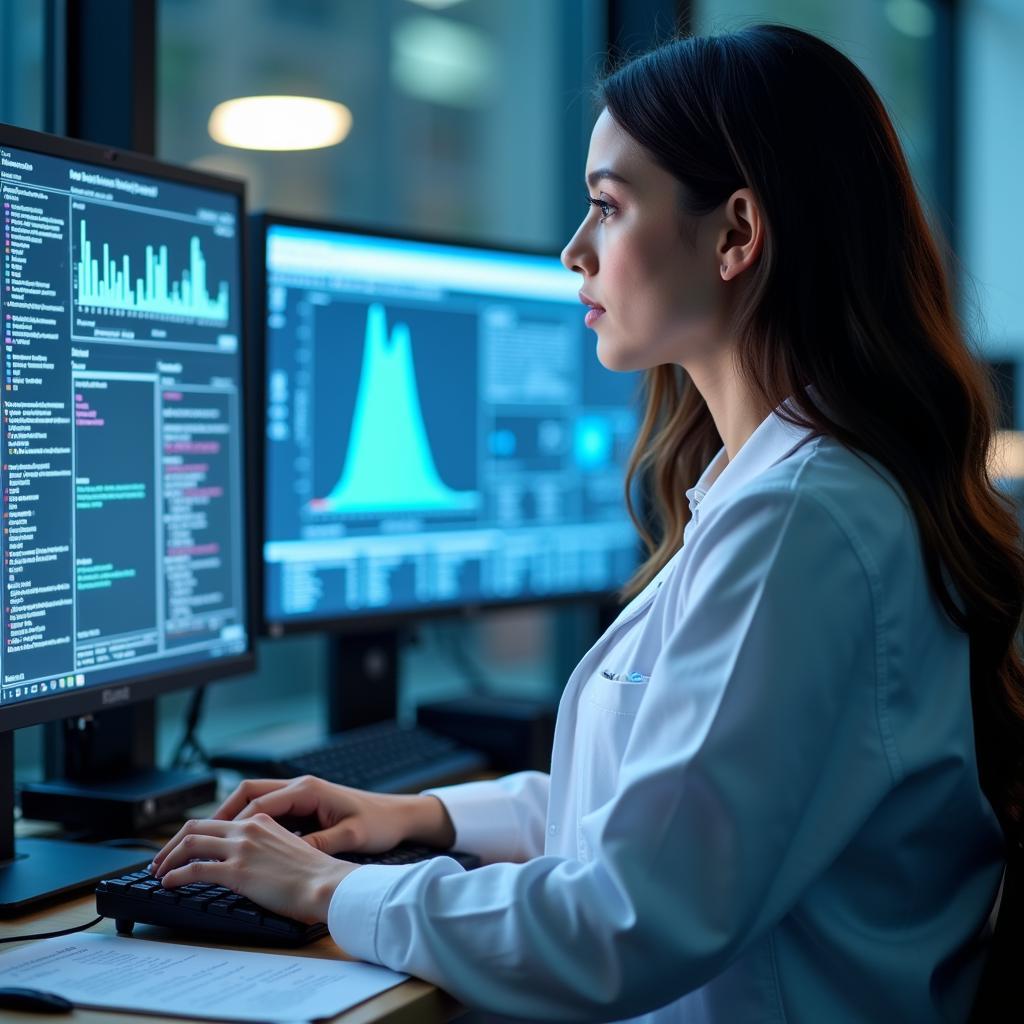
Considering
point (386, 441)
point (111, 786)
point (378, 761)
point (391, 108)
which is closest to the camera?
point (111, 786)

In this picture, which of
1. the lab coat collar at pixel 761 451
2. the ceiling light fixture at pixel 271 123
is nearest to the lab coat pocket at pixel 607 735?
the lab coat collar at pixel 761 451

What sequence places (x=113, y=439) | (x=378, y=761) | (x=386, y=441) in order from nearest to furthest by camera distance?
1. (x=113, y=439)
2. (x=378, y=761)
3. (x=386, y=441)

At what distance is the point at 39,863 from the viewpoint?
1106 millimetres

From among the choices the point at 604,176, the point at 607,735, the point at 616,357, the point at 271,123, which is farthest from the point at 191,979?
the point at 271,123

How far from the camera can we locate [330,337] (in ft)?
5.07

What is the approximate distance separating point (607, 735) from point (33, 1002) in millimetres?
464

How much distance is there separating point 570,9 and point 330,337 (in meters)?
1.16

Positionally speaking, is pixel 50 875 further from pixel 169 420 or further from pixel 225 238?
pixel 225 238

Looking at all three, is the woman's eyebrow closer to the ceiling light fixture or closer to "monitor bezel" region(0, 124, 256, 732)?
"monitor bezel" region(0, 124, 256, 732)

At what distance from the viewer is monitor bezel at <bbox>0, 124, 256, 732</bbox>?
108 cm

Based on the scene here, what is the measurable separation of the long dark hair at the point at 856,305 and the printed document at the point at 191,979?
1.70ft

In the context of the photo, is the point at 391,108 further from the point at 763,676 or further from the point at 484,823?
the point at 763,676

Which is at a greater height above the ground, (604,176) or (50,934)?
(604,176)

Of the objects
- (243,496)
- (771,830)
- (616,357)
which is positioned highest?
(616,357)
